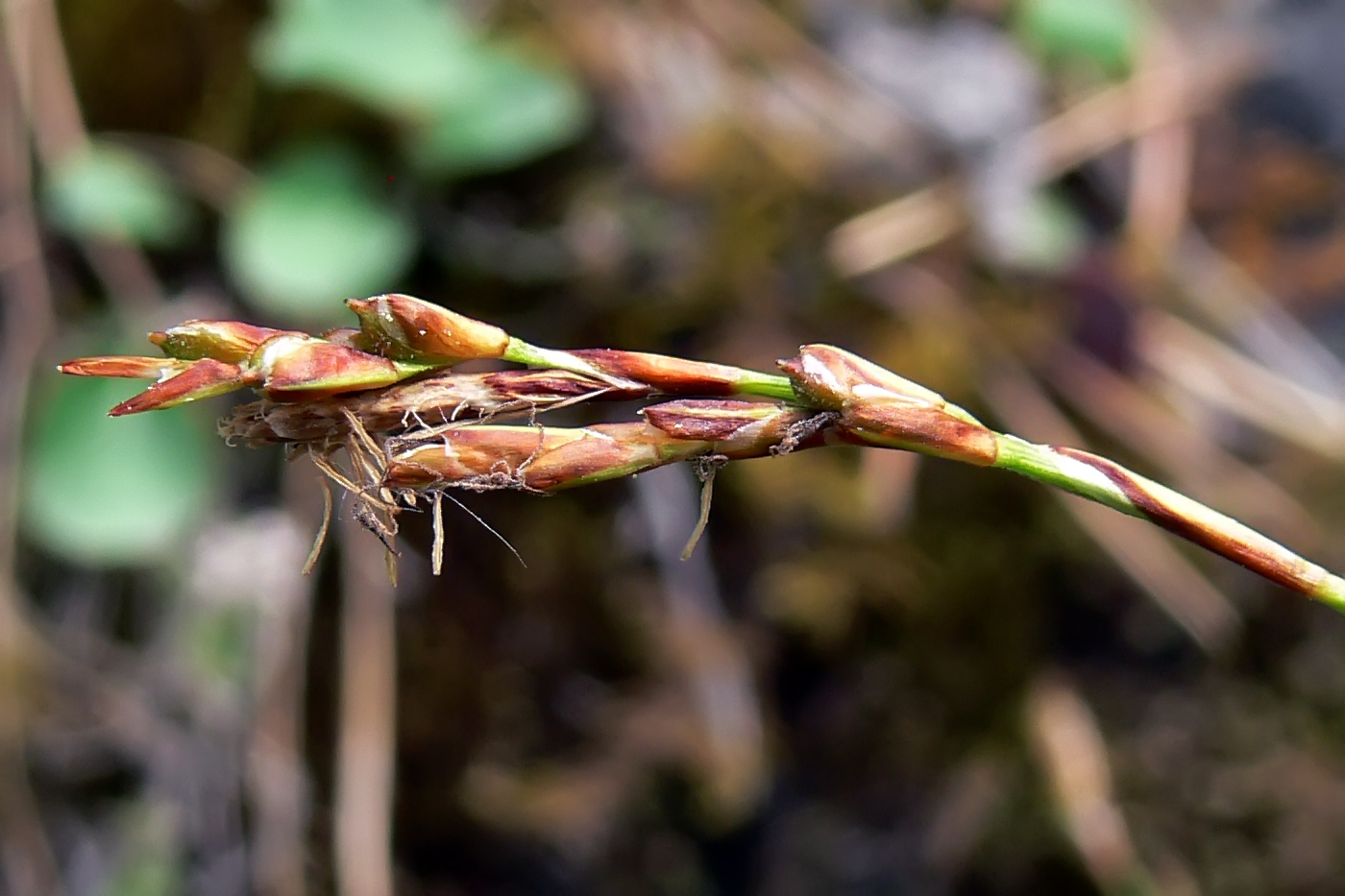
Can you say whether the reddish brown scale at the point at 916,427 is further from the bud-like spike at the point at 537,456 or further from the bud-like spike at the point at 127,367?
the bud-like spike at the point at 127,367

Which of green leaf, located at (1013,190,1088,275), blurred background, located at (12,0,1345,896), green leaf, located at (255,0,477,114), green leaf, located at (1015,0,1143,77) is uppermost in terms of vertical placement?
green leaf, located at (1015,0,1143,77)

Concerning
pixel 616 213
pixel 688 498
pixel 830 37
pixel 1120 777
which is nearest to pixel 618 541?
pixel 688 498

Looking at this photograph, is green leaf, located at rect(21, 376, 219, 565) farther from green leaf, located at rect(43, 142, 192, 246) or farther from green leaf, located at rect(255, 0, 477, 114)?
green leaf, located at rect(255, 0, 477, 114)

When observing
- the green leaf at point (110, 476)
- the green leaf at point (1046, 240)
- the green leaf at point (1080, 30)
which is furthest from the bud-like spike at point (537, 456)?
the green leaf at point (1080, 30)

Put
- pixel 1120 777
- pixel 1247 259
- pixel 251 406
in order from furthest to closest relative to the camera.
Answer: pixel 1247 259
pixel 1120 777
pixel 251 406

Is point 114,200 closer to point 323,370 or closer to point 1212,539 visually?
point 323,370

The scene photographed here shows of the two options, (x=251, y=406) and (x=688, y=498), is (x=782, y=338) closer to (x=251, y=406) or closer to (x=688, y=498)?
(x=688, y=498)

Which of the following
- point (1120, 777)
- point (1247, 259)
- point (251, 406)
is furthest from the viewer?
point (1247, 259)

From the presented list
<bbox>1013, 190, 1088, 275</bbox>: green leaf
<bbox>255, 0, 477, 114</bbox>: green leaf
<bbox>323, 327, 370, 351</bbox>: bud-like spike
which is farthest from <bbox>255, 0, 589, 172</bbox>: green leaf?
<bbox>323, 327, 370, 351</bbox>: bud-like spike
